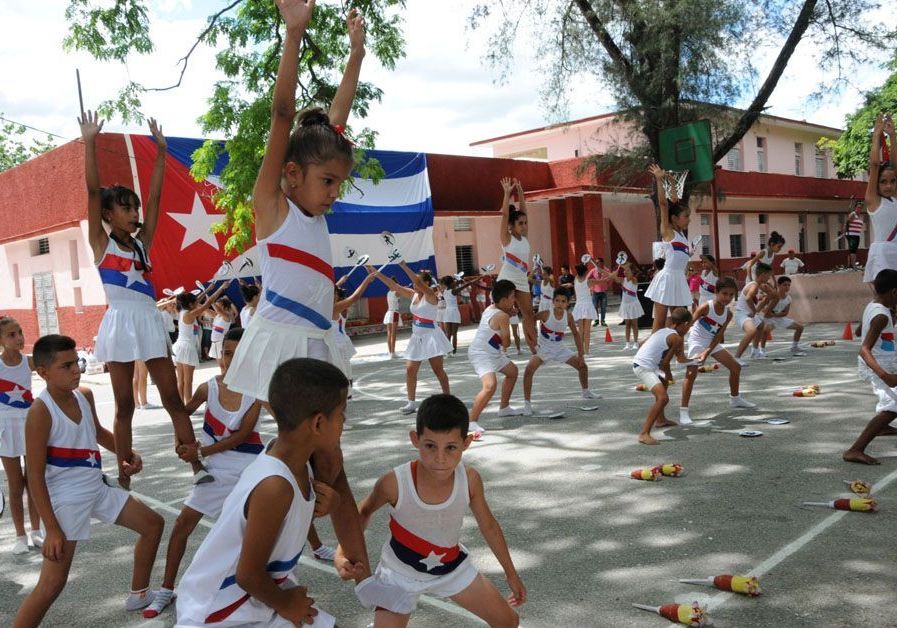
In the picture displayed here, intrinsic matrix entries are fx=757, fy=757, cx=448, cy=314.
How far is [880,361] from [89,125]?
576cm

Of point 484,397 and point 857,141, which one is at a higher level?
point 857,141

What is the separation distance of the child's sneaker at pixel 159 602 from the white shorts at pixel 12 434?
1876 millimetres

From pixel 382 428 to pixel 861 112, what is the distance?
33.6m

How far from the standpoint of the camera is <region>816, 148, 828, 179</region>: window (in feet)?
141

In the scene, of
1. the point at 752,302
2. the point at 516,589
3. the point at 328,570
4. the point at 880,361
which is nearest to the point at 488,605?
the point at 516,589

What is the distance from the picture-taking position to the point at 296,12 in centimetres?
294

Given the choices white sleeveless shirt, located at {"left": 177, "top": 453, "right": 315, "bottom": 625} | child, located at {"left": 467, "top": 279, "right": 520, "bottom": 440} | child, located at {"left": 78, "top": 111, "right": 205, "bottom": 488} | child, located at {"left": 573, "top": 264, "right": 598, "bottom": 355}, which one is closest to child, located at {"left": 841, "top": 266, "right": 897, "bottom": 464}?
child, located at {"left": 467, "top": 279, "right": 520, "bottom": 440}

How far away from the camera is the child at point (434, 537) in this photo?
2904 millimetres

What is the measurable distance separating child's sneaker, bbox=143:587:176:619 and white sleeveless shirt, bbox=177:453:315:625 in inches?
72.2

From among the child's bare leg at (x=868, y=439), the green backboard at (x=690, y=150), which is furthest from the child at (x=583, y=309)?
the child's bare leg at (x=868, y=439)

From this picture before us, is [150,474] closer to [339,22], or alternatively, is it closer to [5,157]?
[339,22]

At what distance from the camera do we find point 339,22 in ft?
42.9

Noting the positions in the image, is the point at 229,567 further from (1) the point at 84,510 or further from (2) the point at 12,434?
(2) the point at 12,434

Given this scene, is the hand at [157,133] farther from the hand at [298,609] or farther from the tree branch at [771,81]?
the tree branch at [771,81]
